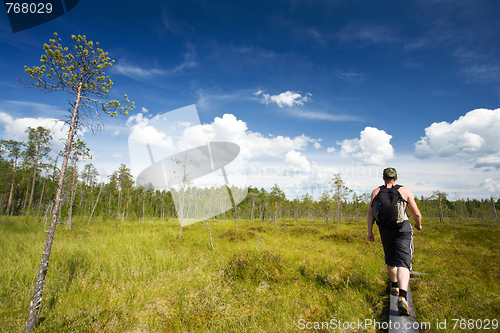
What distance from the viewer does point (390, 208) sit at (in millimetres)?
3764

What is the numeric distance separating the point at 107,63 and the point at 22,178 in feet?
158

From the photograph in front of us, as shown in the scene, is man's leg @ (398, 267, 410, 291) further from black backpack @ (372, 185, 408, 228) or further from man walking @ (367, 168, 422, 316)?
black backpack @ (372, 185, 408, 228)

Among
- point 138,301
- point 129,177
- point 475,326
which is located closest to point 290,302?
point 475,326

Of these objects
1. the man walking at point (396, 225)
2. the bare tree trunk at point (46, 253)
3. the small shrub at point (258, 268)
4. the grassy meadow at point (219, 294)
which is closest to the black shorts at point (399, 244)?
the man walking at point (396, 225)

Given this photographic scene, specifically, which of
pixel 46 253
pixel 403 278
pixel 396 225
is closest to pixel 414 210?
pixel 396 225

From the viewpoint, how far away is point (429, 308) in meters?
3.82

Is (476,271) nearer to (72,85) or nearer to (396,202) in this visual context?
(396,202)

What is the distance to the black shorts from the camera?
12.0 ft

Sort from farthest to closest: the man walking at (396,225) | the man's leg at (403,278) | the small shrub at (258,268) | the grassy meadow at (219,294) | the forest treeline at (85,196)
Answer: the forest treeline at (85,196) → the small shrub at (258,268) → the grassy meadow at (219,294) → the man walking at (396,225) → the man's leg at (403,278)

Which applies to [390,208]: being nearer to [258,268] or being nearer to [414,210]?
[414,210]

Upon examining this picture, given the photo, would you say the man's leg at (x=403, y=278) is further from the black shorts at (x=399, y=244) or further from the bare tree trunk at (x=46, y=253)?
the bare tree trunk at (x=46, y=253)

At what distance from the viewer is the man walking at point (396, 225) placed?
366 centimetres

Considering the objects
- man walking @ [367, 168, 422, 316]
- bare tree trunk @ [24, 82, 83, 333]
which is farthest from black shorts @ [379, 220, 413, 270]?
bare tree trunk @ [24, 82, 83, 333]

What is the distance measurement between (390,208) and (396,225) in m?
0.34
